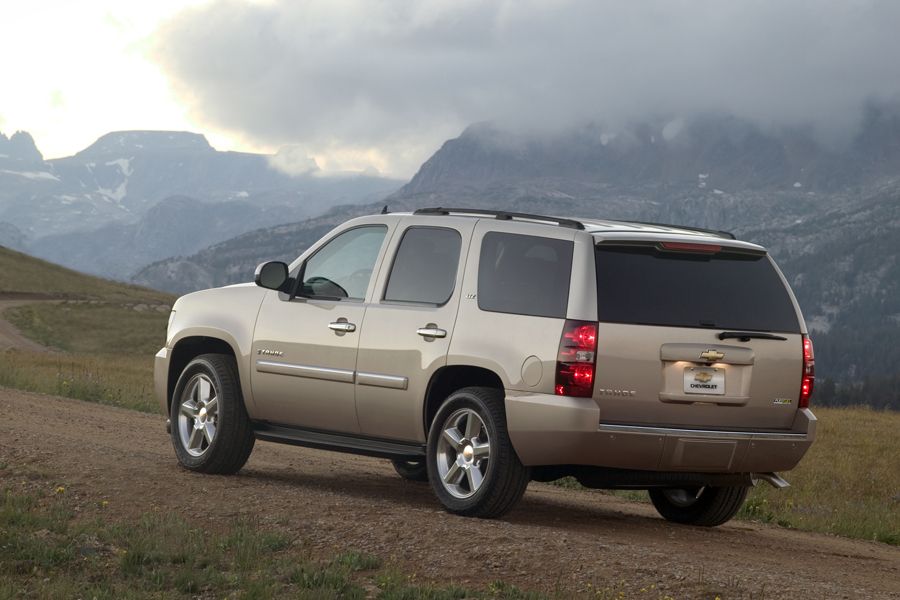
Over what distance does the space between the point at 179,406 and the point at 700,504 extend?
14.1 ft

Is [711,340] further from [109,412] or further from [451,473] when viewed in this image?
[109,412]

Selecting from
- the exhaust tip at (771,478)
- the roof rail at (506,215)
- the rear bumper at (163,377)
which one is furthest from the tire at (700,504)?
the rear bumper at (163,377)

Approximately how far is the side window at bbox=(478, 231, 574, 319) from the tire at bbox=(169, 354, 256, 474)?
2.58 m

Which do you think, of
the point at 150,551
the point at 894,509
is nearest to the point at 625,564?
the point at 150,551

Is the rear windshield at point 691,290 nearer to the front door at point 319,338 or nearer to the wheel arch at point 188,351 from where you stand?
the front door at point 319,338

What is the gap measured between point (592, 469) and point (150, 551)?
2.86m

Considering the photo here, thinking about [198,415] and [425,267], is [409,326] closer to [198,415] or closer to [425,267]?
[425,267]

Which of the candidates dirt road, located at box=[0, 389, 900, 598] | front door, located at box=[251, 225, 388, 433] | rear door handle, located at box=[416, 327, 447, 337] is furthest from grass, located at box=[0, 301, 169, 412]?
rear door handle, located at box=[416, 327, 447, 337]

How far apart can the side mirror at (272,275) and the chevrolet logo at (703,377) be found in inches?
129

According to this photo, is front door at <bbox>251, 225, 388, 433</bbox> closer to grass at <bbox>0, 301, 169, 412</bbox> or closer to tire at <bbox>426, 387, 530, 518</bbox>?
tire at <bbox>426, 387, 530, 518</bbox>

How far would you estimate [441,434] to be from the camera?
27.0ft

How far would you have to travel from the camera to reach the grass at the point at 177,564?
237 inches

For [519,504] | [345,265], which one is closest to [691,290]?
[345,265]

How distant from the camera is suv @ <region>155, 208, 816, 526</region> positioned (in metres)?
7.61
